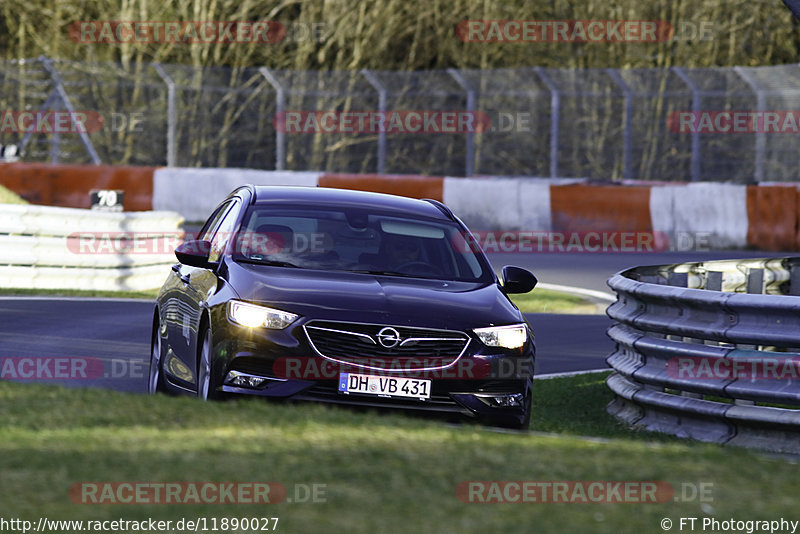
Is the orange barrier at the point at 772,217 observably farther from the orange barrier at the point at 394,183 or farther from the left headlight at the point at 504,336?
the left headlight at the point at 504,336

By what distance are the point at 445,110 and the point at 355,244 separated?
71.9 feet

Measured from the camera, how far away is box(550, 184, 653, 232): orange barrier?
24484 millimetres

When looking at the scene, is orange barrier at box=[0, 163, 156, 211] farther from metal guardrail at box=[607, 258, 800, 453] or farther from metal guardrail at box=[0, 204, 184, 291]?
metal guardrail at box=[607, 258, 800, 453]

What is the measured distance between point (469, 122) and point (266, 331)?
21.2 metres

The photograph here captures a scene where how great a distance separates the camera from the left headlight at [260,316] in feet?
26.6

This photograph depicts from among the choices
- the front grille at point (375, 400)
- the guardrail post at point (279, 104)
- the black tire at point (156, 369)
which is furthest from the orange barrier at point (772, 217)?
the front grille at point (375, 400)

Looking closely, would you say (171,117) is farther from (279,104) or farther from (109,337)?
(109,337)

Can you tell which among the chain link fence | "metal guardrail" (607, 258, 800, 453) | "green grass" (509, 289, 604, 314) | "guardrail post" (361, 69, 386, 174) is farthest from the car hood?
"guardrail post" (361, 69, 386, 174)

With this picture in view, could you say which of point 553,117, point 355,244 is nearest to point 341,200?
point 355,244

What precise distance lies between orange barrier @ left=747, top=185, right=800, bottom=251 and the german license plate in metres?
16.5

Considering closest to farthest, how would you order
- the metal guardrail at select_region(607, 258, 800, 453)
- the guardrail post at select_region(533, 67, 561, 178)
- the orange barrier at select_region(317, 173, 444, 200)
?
the metal guardrail at select_region(607, 258, 800, 453) < the orange barrier at select_region(317, 173, 444, 200) < the guardrail post at select_region(533, 67, 561, 178)

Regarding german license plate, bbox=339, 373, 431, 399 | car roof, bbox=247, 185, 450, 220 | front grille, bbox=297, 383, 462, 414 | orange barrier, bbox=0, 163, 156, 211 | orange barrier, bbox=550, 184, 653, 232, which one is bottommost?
orange barrier, bbox=0, 163, 156, 211

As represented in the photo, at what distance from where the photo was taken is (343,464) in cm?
588

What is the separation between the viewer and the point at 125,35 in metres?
37.4
